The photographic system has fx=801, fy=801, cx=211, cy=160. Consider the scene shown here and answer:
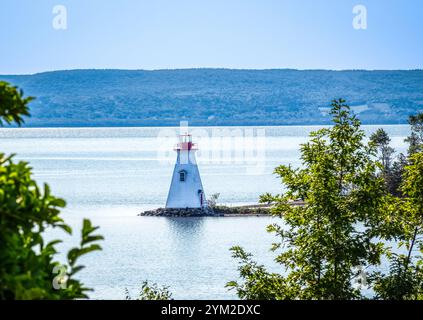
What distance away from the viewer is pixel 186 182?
48688 mm

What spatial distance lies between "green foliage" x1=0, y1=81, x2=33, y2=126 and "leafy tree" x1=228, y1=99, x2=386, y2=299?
7.77m

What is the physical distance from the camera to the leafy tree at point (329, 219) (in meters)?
10.1

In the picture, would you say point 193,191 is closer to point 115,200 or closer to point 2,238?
point 115,200

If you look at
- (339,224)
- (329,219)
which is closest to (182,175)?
(329,219)

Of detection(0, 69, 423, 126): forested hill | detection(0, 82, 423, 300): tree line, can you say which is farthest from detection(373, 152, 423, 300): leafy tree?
detection(0, 69, 423, 126): forested hill

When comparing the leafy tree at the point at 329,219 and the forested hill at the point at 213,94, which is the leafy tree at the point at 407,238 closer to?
the leafy tree at the point at 329,219

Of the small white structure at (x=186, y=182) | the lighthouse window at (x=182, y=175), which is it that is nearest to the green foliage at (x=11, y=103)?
the small white structure at (x=186, y=182)

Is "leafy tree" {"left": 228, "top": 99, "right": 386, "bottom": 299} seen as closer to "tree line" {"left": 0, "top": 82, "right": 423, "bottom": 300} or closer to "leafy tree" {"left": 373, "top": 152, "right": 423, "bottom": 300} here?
"tree line" {"left": 0, "top": 82, "right": 423, "bottom": 300}

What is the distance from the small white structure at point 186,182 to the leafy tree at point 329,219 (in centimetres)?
3658

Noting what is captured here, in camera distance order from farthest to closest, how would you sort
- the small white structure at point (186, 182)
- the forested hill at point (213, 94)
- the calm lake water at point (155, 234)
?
the forested hill at point (213, 94) < the small white structure at point (186, 182) < the calm lake water at point (155, 234)

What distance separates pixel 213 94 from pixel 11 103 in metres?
167

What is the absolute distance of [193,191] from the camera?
49.1m
